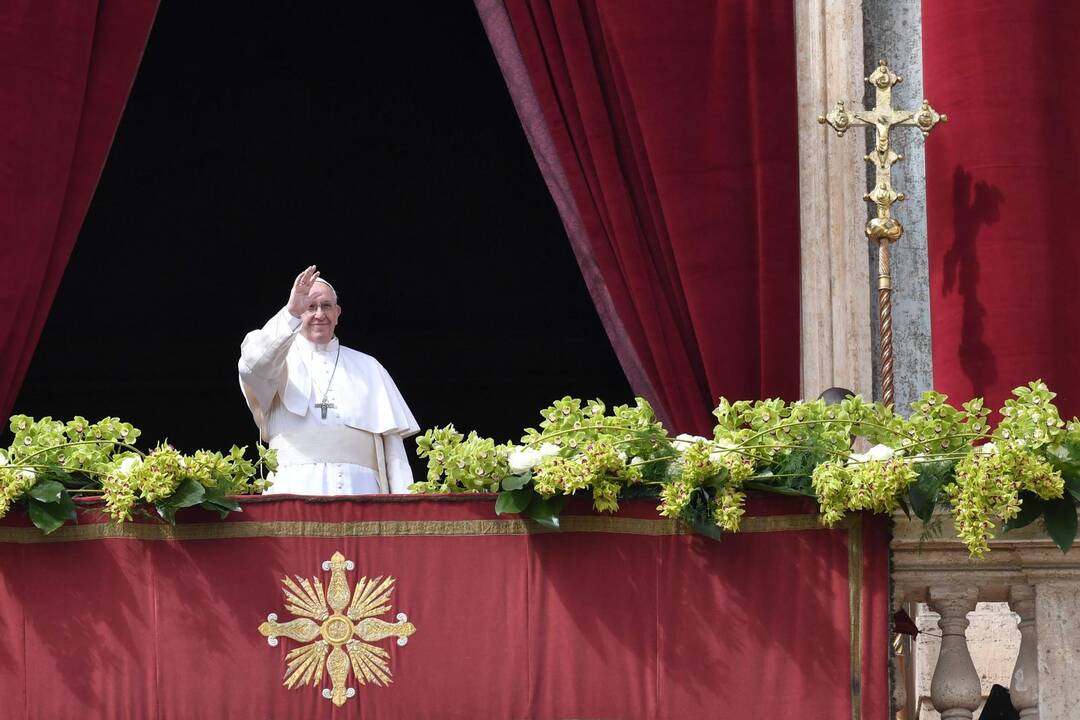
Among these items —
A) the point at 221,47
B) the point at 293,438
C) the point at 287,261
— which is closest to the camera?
the point at 293,438

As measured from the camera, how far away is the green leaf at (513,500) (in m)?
6.28

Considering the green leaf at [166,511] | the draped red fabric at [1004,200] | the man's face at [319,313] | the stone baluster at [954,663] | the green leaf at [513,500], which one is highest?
the draped red fabric at [1004,200]

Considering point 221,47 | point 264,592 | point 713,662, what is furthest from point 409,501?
point 221,47

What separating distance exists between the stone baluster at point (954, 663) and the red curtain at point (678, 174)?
176 centimetres

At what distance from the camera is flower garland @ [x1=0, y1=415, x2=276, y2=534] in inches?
245

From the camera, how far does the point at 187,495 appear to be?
6.26 meters

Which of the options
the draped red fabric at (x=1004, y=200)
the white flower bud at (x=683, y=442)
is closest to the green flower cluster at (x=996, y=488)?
the white flower bud at (x=683, y=442)

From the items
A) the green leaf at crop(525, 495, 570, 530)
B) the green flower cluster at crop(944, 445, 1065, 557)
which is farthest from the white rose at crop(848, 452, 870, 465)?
the green leaf at crop(525, 495, 570, 530)

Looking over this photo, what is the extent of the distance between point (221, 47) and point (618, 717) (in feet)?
22.8

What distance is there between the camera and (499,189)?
1298 centimetres

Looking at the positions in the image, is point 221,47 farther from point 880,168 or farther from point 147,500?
point 147,500

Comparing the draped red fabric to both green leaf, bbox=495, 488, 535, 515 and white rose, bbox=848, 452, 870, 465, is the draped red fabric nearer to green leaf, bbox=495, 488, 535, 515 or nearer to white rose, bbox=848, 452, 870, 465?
white rose, bbox=848, 452, 870, 465

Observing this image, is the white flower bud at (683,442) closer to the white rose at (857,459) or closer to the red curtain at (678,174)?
the white rose at (857,459)

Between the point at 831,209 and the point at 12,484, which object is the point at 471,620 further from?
the point at 831,209
